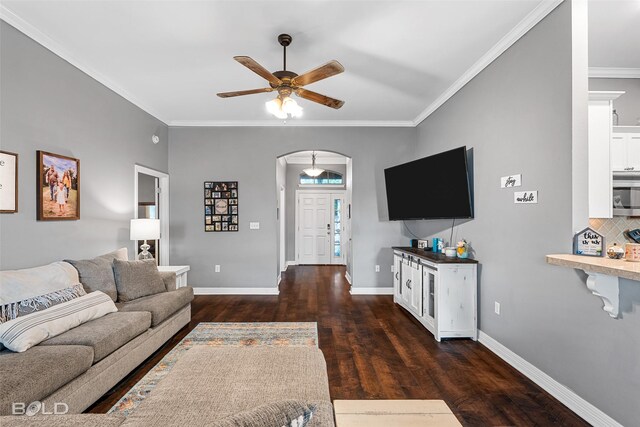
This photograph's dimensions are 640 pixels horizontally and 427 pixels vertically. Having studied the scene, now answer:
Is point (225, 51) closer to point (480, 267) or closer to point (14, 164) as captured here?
point (14, 164)

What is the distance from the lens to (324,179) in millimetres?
8508

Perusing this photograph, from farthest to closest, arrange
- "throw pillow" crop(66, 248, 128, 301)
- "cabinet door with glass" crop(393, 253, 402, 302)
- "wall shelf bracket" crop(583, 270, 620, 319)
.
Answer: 1. "cabinet door with glass" crop(393, 253, 402, 302)
2. "throw pillow" crop(66, 248, 128, 301)
3. "wall shelf bracket" crop(583, 270, 620, 319)

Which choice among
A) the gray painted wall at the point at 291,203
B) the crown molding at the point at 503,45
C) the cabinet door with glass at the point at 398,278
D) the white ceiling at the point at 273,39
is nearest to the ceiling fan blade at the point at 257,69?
the white ceiling at the point at 273,39

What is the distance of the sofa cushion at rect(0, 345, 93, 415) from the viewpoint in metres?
1.52

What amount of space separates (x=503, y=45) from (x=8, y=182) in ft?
14.0

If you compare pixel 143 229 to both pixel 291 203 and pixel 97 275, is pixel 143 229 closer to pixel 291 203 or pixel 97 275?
pixel 97 275

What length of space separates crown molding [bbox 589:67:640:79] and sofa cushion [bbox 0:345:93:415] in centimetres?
517

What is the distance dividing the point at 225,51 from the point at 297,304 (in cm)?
342

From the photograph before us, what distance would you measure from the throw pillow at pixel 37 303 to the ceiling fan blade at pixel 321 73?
2.49 metres

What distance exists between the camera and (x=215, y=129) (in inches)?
208

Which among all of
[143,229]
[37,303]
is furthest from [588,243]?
[143,229]

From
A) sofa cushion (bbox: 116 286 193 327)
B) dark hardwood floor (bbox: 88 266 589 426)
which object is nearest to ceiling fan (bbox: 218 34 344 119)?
sofa cushion (bbox: 116 286 193 327)

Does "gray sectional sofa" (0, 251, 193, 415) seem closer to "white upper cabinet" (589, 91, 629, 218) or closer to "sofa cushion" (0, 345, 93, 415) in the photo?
"sofa cushion" (0, 345, 93, 415)

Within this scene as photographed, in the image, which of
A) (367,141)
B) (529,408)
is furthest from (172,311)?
(367,141)
